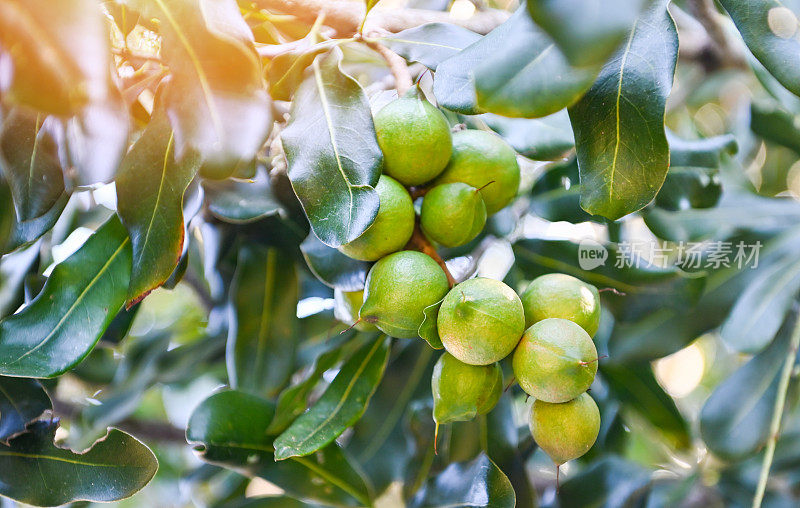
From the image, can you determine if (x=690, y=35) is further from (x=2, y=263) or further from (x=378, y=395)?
(x=2, y=263)

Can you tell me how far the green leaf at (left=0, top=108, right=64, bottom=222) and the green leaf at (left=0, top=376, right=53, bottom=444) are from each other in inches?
9.5

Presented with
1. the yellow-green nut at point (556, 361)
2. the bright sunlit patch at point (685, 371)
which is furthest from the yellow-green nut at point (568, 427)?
the bright sunlit patch at point (685, 371)

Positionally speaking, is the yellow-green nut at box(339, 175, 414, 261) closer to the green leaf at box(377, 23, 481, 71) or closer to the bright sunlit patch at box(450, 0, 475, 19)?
the green leaf at box(377, 23, 481, 71)

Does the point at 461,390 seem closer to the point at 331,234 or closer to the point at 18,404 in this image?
the point at 331,234

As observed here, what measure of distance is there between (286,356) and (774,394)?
85 centimetres

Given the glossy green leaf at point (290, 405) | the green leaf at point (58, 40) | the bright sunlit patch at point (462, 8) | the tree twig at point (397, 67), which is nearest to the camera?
the green leaf at point (58, 40)

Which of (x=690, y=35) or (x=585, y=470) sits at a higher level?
(x=690, y=35)

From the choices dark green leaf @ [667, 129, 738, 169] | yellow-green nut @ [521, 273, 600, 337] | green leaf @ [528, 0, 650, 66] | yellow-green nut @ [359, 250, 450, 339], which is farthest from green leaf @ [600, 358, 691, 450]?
green leaf @ [528, 0, 650, 66]

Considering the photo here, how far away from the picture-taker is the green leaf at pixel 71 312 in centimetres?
69

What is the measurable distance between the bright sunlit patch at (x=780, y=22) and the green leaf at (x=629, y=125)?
0.47ft

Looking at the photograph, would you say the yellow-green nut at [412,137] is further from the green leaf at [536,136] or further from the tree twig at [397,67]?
the green leaf at [536,136]

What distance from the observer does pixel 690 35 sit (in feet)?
4.31

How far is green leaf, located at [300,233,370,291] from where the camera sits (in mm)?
782

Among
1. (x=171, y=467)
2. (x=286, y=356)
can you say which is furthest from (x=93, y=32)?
(x=171, y=467)
